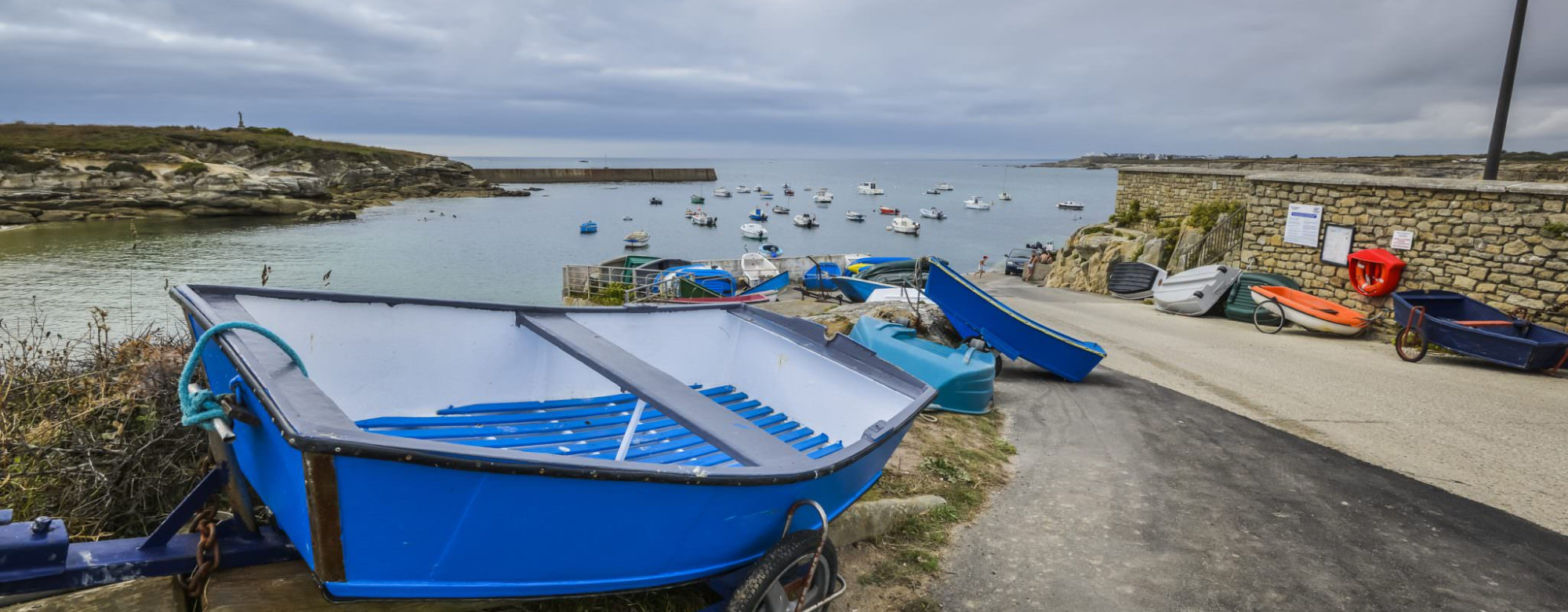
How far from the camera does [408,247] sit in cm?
5531

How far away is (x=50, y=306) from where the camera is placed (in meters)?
28.4

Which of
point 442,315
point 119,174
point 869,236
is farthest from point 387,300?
point 119,174

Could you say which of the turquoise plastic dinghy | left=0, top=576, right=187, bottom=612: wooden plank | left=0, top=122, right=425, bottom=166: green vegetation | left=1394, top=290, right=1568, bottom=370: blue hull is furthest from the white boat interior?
left=0, top=122, right=425, bottom=166: green vegetation

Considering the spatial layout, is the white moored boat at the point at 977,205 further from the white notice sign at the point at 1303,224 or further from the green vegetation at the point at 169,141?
the white notice sign at the point at 1303,224

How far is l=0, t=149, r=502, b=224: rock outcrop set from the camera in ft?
188

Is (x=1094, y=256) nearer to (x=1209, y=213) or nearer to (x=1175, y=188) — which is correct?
(x=1209, y=213)

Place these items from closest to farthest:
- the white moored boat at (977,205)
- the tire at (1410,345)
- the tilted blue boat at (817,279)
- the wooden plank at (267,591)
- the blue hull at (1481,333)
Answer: the wooden plank at (267,591) → the blue hull at (1481,333) → the tire at (1410,345) → the tilted blue boat at (817,279) → the white moored boat at (977,205)

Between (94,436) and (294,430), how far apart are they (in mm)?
2604

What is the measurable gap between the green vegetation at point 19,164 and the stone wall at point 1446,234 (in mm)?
81039

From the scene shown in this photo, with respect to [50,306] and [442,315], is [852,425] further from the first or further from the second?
[50,306]

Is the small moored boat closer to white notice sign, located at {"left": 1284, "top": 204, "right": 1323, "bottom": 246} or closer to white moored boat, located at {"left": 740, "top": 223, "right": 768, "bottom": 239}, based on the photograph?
white notice sign, located at {"left": 1284, "top": 204, "right": 1323, "bottom": 246}

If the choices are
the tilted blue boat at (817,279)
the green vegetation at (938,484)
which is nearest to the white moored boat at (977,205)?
the tilted blue boat at (817,279)

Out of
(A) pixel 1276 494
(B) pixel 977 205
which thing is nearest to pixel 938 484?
(A) pixel 1276 494

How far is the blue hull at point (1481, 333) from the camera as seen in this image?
34.5ft
